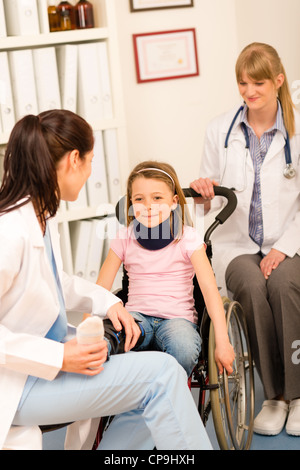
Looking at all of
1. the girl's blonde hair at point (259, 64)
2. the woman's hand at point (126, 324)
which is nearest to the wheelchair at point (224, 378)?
the woman's hand at point (126, 324)

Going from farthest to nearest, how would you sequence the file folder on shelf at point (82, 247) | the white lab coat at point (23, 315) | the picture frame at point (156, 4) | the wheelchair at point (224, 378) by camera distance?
the picture frame at point (156, 4), the file folder on shelf at point (82, 247), the wheelchair at point (224, 378), the white lab coat at point (23, 315)

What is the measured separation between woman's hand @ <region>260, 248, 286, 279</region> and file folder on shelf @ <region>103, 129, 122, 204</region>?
0.85 meters

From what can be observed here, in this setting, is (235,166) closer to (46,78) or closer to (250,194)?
(250,194)

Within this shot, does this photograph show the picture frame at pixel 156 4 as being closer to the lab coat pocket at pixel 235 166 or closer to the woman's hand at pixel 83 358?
the lab coat pocket at pixel 235 166

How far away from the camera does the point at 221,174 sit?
7.77 ft

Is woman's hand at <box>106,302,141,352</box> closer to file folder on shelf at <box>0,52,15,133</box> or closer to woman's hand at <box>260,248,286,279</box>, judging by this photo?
woman's hand at <box>260,248,286,279</box>

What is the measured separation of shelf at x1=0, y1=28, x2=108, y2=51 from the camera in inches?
101

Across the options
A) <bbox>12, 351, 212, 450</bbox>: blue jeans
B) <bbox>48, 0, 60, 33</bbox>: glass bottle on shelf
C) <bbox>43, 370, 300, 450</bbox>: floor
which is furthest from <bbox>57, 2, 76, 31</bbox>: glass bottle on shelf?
<bbox>12, 351, 212, 450</bbox>: blue jeans

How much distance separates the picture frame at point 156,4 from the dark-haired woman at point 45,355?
68.7 inches

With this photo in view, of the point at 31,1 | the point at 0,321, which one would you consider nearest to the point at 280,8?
the point at 31,1

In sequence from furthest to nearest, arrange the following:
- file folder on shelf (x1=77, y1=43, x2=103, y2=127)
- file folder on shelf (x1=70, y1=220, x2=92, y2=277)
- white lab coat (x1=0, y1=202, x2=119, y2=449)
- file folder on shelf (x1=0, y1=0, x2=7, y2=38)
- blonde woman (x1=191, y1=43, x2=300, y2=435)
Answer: file folder on shelf (x1=70, y1=220, x2=92, y2=277) → file folder on shelf (x1=77, y1=43, x2=103, y2=127) → file folder on shelf (x1=0, y1=0, x2=7, y2=38) → blonde woman (x1=191, y1=43, x2=300, y2=435) → white lab coat (x1=0, y1=202, x2=119, y2=449)

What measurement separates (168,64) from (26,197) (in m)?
1.90

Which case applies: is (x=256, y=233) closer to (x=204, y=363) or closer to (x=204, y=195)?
(x=204, y=195)

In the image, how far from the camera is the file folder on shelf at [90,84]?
8.75ft
